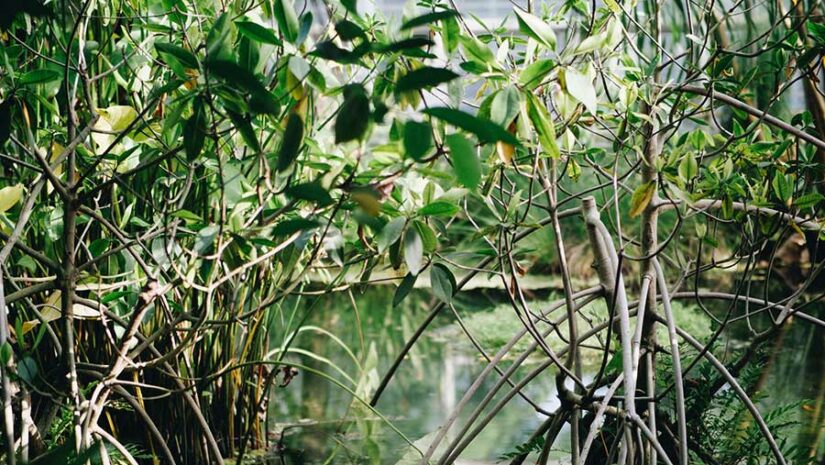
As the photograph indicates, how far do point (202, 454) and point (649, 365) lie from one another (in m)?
0.90

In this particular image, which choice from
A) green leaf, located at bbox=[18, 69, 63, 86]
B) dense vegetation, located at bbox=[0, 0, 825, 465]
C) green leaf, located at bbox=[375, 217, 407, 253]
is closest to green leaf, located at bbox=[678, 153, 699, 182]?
dense vegetation, located at bbox=[0, 0, 825, 465]

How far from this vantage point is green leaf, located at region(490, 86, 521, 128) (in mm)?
850

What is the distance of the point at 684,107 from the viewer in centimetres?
137

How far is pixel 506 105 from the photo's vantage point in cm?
86

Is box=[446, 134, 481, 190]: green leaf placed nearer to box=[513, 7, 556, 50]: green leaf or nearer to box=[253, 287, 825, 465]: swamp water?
box=[513, 7, 556, 50]: green leaf

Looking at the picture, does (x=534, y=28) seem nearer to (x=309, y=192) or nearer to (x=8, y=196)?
(x=309, y=192)

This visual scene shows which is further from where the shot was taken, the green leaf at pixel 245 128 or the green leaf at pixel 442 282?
the green leaf at pixel 442 282

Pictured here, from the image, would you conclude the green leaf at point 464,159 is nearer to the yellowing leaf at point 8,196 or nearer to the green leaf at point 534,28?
the green leaf at point 534,28

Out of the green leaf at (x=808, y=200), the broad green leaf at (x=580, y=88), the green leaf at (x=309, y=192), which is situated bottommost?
the green leaf at (x=309, y=192)

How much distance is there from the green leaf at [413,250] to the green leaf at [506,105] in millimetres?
200

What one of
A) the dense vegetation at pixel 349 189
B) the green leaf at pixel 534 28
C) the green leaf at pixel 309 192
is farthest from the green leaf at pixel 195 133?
the green leaf at pixel 534 28

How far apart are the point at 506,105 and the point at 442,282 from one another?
1.05ft

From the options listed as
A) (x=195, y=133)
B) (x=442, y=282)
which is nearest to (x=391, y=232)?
(x=442, y=282)

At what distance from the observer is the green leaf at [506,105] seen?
2.79ft
